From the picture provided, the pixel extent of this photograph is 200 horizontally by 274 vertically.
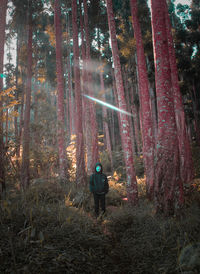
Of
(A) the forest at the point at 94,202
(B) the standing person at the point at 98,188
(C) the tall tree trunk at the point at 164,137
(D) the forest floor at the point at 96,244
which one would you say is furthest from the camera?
(B) the standing person at the point at 98,188

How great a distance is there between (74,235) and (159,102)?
14.5ft

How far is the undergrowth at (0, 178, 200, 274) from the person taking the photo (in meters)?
2.69

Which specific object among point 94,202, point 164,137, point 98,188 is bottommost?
point 94,202

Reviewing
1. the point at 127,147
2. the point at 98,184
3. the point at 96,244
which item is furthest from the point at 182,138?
the point at 96,244

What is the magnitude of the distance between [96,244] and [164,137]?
138 inches

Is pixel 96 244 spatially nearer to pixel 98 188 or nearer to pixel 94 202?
pixel 98 188

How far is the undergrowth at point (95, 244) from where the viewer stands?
2693 millimetres

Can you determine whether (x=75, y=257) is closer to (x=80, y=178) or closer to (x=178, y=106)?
(x=80, y=178)

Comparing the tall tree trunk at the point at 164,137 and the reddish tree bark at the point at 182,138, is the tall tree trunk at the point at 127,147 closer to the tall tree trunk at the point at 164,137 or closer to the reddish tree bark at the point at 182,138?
the tall tree trunk at the point at 164,137

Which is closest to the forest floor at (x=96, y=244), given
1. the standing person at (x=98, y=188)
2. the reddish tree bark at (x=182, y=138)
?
the standing person at (x=98, y=188)

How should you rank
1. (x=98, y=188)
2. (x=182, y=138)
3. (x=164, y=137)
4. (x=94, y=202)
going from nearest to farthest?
(x=164, y=137), (x=98, y=188), (x=94, y=202), (x=182, y=138)

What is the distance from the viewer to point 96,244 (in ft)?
11.6

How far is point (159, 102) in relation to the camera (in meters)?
5.68

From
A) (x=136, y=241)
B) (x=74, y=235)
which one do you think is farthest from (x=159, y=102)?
(x=74, y=235)
